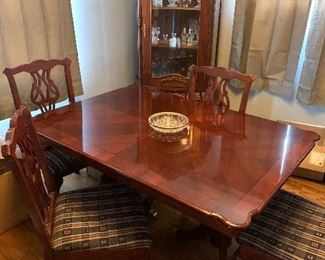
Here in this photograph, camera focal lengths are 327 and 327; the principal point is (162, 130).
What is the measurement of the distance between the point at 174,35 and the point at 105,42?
607mm

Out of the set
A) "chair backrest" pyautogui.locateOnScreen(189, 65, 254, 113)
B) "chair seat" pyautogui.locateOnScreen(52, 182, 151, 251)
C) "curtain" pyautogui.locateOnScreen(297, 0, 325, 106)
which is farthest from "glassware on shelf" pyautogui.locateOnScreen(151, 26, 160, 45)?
"chair seat" pyautogui.locateOnScreen(52, 182, 151, 251)

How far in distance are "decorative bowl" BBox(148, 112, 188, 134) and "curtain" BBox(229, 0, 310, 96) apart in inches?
53.1

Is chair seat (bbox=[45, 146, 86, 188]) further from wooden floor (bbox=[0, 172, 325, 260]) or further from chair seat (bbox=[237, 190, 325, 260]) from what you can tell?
chair seat (bbox=[237, 190, 325, 260])

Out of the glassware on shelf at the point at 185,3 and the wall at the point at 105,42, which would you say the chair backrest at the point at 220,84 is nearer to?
the glassware on shelf at the point at 185,3

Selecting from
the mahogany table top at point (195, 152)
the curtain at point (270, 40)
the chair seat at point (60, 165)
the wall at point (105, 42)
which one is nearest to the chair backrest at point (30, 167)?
the mahogany table top at point (195, 152)

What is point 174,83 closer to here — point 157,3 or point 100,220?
point 157,3

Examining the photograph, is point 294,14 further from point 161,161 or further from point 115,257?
point 115,257

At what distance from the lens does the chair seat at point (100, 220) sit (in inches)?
49.8

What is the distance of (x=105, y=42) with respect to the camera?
2859 millimetres

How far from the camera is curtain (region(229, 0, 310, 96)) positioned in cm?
240

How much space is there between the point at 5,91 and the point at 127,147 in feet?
4.00

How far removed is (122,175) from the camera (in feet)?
3.99

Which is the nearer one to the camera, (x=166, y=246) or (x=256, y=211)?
(x=256, y=211)

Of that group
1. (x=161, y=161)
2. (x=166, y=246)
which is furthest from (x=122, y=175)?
(x=166, y=246)
